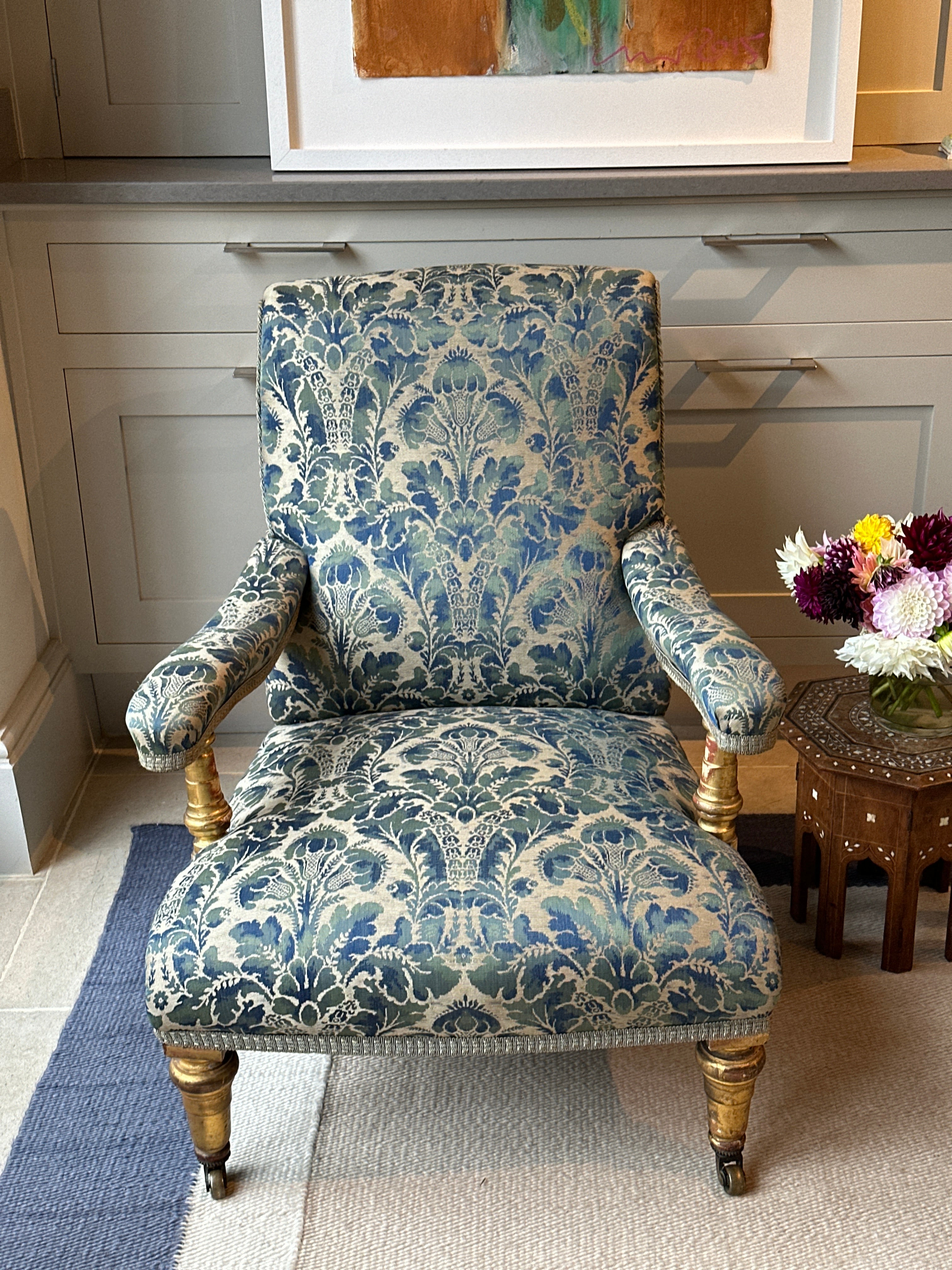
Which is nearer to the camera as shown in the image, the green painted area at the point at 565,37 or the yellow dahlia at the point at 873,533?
the yellow dahlia at the point at 873,533

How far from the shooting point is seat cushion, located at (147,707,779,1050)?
50.1 inches

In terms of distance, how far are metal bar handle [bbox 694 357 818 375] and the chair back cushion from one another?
443 millimetres

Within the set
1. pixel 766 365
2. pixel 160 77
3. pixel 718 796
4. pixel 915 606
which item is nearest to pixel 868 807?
pixel 915 606

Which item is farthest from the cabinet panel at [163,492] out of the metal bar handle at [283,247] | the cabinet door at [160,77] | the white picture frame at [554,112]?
the cabinet door at [160,77]

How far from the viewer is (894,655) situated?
161 centimetres

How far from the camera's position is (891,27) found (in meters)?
A: 2.22

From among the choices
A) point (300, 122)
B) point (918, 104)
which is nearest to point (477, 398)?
point (300, 122)

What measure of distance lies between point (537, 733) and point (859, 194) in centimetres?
110

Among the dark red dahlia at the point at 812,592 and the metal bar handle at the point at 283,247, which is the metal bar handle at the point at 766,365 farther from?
the metal bar handle at the point at 283,247

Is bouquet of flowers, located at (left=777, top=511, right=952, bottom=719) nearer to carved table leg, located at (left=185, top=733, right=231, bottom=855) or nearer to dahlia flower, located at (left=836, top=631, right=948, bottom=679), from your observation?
dahlia flower, located at (left=836, top=631, right=948, bottom=679)

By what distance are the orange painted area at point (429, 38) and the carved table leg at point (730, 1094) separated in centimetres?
155

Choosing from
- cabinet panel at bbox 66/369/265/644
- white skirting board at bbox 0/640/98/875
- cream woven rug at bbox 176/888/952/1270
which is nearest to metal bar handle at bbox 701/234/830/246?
cabinet panel at bbox 66/369/265/644

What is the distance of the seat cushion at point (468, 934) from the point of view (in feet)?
4.17

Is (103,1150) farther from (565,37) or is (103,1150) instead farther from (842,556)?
(565,37)
